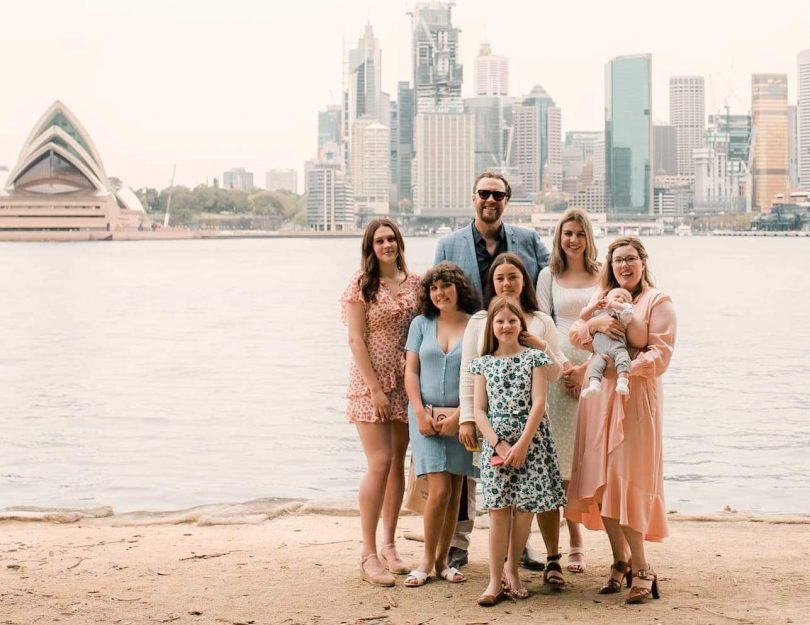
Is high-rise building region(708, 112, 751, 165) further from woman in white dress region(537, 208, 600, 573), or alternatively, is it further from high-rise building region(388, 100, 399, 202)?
woman in white dress region(537, 208, 600, 573)

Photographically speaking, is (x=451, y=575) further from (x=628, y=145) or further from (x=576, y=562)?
(x=628, y=145)

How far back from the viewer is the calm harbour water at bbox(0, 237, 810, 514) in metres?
7.71

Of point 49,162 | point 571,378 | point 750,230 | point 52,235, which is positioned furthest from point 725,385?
point 750,230

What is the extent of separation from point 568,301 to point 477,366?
51cm

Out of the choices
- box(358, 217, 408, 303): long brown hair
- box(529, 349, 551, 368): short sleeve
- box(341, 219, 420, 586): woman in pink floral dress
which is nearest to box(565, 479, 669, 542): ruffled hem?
box(529, 349, 551, 368): short sleeve

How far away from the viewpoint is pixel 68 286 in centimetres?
4138

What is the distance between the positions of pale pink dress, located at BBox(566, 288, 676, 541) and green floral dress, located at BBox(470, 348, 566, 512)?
13 centimetres

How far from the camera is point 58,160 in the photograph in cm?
8750

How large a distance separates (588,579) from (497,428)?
712 mm

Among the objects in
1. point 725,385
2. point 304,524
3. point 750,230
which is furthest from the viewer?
point 750,230

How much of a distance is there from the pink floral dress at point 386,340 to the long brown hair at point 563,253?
48 cm

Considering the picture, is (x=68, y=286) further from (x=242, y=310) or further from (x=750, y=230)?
(x=750, y=230)

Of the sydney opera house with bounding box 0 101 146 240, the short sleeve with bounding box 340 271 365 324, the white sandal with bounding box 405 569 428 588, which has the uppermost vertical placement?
the sydney opera house with bounding box 0 101 146 240

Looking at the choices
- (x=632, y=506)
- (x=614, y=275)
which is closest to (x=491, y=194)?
(x=614, y=275)
